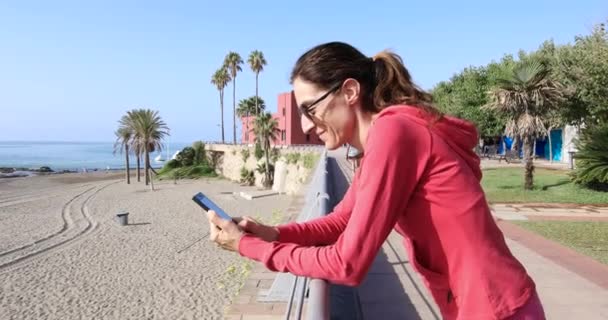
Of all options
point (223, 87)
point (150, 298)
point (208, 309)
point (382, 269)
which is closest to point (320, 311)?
point (382, 269)

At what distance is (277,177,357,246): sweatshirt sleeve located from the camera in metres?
1.79

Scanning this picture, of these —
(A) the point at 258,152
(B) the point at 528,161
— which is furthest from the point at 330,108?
(A) the point at 258,152

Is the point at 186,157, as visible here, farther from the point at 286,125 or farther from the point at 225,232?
the point at 225,232

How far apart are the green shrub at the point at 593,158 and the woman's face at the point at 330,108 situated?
1606 cm

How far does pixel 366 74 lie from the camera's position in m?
1.45

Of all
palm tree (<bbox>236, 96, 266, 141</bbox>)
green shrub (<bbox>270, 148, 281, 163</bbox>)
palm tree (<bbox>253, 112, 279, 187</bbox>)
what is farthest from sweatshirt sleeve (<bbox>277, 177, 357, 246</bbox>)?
palm tree (<bbox>236, 96, 266, 141</bbox>)

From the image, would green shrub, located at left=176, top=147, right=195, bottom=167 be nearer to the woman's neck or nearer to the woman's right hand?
the woman's right hand

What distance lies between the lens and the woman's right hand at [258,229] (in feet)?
5.51

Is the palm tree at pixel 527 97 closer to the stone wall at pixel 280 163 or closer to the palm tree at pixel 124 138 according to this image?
the stone wall at pixel 280 163

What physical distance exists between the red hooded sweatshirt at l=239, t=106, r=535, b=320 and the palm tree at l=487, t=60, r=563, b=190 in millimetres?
15552

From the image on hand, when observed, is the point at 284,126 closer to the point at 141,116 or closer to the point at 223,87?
the point at 141,116

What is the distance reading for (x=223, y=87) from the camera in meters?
77.8

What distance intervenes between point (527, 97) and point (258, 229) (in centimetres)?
1577

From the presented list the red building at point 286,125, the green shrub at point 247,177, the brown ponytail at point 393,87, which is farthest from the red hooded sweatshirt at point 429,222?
the red building at point 286,125
